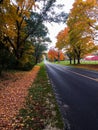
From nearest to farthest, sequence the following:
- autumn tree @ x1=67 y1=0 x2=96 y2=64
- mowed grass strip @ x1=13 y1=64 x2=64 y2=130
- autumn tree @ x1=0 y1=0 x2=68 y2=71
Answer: mowed grass strip @ x1=13 y1=64 x2=64 y2=130 < autumn tree @ x1=0 y1=0 x2=68 y2=71 < autumn tree @ x1=67 y1=0 x2=96 y2=64

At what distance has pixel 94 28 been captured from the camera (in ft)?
90.2

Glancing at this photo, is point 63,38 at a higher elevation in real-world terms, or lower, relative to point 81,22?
lower

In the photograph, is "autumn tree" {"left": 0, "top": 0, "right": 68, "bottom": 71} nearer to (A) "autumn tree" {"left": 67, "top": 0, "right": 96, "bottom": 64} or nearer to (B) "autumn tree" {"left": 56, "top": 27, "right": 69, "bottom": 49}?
(A) "autumn tree" {"left": 67, "top": 0, "right": 96, "bottom": 64}

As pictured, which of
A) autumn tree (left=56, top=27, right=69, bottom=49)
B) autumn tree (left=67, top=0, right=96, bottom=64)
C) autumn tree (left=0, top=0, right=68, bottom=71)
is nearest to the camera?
autumn tree (left=0, top=0, right=68, bottom=71)

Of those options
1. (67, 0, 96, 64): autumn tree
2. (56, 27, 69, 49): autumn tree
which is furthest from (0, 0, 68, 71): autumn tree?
(56, 27, 69, 49): autumn tree

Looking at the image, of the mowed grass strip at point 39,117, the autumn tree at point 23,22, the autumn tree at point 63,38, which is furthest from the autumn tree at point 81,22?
the mowed grass strip at point 39,117

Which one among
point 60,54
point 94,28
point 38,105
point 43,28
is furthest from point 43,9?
point 60,54

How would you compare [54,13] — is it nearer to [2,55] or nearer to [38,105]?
[2,55]

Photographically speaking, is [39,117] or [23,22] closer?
[39,117]

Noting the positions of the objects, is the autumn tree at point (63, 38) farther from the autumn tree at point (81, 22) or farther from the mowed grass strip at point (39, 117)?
the mowed grass strip at point (39, 117)

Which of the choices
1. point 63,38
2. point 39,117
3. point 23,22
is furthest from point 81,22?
point 39,117

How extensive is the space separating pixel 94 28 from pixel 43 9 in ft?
39.3

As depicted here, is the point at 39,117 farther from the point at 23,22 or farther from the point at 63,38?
the point at 63,38

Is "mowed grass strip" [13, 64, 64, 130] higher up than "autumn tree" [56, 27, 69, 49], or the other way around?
"autumn tree" [56, 27, 69, 49]
